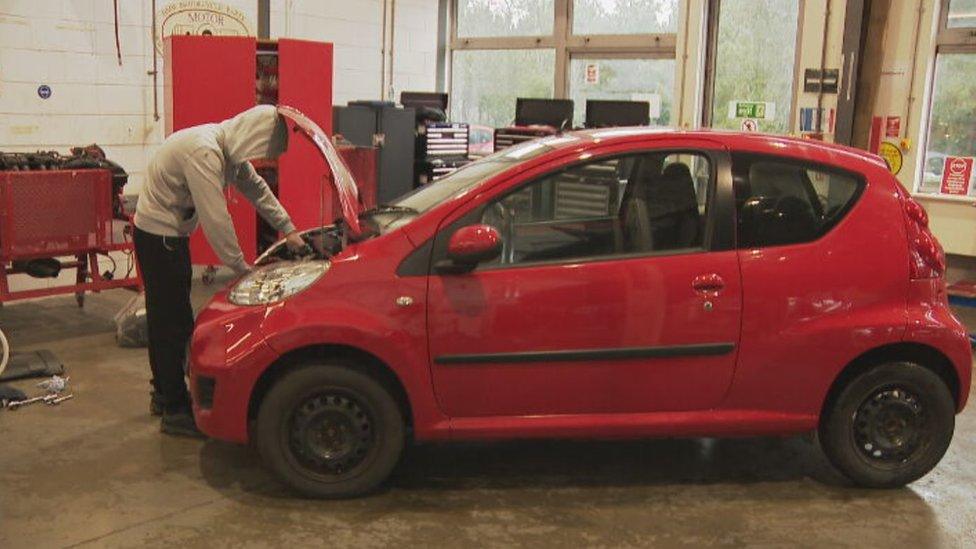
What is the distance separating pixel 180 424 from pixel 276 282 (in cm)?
107

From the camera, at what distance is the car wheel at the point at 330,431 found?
334 cm

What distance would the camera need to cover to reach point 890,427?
3625 mm

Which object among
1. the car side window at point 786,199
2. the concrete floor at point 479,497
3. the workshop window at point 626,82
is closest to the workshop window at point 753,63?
the workshop window at point 626,82

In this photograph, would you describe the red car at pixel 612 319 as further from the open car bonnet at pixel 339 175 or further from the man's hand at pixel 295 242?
the man's hand at pixel 295 242

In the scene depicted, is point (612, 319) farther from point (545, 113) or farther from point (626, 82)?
point (626, 82)

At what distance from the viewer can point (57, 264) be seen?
18.6 feet

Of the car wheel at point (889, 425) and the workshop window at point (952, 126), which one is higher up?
the workshop window at point (952, 126)

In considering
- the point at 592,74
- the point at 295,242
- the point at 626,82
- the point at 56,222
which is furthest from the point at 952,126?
the point at 56,222

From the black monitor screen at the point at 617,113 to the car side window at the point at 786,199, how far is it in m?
4.95

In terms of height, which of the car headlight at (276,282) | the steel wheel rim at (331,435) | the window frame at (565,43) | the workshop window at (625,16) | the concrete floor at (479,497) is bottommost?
the concrete floor at (479,497)

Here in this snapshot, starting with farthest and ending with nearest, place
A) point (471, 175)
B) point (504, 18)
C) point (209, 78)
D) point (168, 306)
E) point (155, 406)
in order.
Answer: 1. point (504, 18)
2. point (209, 78)
3. point (155, 406)
4. point (168, 306)
5. point (471, 175)

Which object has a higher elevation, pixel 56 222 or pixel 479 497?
pixel 56 222

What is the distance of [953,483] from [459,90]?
9069mm

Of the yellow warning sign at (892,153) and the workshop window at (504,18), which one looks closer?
the yellow warning sign at (892,153)
